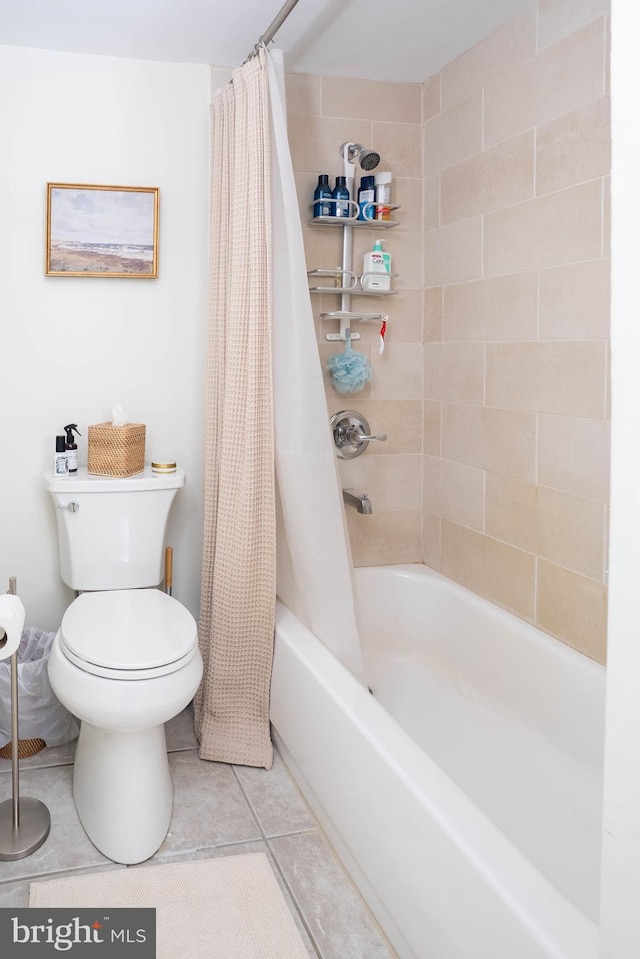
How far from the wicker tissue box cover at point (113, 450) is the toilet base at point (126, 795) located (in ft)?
2.71

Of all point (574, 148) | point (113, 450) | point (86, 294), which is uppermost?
point (574, 148)

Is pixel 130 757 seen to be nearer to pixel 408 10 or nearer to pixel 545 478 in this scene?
pixel 545 478

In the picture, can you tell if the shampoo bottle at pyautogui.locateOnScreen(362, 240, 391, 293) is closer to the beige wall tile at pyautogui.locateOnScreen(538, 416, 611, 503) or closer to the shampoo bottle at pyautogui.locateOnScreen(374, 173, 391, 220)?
the shampoo bottle at pyautogui.locateOnScreen(374, 173, 391, 220)

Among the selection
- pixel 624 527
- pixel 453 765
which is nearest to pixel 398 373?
pixel 453 765

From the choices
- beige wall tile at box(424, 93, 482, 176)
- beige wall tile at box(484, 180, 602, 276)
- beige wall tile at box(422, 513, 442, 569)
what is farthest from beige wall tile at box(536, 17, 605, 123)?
beige wall tile at box(422, 513, 442, 569)

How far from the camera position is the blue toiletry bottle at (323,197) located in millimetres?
2717

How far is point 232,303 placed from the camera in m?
2.37

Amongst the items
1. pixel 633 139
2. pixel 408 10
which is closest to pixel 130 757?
pixel 633 139

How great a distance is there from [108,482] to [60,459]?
0.64 feet

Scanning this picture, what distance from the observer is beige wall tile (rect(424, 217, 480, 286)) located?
2.61 m

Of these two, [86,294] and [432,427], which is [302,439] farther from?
[86,294]

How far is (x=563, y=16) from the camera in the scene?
7.02ft

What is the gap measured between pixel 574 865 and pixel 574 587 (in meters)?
0.71

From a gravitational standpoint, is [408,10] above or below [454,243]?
above
